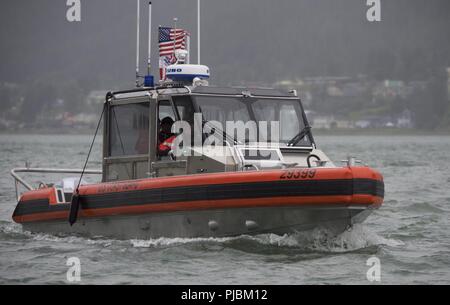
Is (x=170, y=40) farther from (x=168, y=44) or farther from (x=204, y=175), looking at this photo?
(x=204, y=175)

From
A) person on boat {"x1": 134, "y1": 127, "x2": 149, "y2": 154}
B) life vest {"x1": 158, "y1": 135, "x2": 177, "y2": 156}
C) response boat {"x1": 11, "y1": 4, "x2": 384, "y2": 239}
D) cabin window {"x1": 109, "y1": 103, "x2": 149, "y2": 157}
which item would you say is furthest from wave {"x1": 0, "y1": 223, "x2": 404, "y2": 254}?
cabin window {"x1": 109, "y1": 103, "x2": 149, "y2": 157}

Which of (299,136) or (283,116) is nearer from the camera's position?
(299,136)

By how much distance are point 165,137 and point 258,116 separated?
4.67 feet

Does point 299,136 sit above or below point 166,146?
above

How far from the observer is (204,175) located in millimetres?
15766

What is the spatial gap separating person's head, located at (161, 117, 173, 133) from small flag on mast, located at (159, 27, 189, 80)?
186cm

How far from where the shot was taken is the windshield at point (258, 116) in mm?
16844

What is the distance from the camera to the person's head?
674 inches

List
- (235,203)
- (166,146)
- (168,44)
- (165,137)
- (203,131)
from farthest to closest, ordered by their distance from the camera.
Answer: (168,44) → (165,137) → (166,146) → (203,131) → (235,203)

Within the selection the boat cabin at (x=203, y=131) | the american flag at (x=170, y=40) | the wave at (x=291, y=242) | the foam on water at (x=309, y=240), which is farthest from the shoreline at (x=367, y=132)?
the foam on water at (x=309, y=240)

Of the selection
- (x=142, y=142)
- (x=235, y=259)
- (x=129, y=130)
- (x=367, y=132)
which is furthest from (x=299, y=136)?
(x=367, y=132)

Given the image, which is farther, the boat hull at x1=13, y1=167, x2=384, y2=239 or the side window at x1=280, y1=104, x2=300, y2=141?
the side window at x1=280, y1=104, x2=300, y2=141

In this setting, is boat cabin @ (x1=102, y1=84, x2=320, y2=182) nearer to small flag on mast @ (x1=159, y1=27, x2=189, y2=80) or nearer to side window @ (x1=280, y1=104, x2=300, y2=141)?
side window @ (x1=280, y1=104, x2=300, y2=141)

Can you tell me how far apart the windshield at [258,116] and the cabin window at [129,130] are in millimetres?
1049
